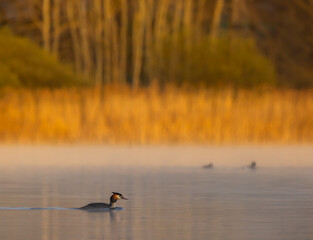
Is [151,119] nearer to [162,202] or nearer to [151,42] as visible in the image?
[162,202]

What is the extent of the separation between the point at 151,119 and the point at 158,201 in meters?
8.63

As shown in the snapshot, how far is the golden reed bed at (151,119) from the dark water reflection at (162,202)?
4.21 metres

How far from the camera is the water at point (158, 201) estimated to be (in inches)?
295

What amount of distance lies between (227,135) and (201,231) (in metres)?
10.5

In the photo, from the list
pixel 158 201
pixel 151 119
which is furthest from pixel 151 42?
pixel 158 201

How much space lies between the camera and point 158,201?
9.48m

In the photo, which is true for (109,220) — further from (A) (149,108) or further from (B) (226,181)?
(A) (149,108)

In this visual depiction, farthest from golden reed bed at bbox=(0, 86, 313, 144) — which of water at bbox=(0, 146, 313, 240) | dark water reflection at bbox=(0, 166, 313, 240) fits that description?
dark water reflection at bbox=(0, 166, 313, 240)

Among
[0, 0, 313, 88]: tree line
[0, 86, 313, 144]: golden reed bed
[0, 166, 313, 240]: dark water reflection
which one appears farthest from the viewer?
[0, 0, 313, 88]: tree line

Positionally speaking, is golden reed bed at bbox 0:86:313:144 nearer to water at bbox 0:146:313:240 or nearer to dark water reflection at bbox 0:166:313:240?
water at bbox 0:146:313:240

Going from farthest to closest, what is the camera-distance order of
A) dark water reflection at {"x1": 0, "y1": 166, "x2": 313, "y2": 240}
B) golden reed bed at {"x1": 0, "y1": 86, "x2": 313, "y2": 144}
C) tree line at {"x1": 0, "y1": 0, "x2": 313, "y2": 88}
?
tree line at {"x1": 0, "y1": 0, "x2": 313, "y2": 88} → golden reed bed at {"x1": 0, "y1": 86, "x2": 313, "y2": 144} → dark water reflection at {"x1": 0, "y1": 166, "x2": 313, "y2": 240}

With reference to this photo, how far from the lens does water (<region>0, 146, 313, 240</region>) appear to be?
7488mm

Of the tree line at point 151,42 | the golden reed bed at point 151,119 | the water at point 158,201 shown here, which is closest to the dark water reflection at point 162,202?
the water at point 158,201

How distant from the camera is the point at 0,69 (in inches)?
913
